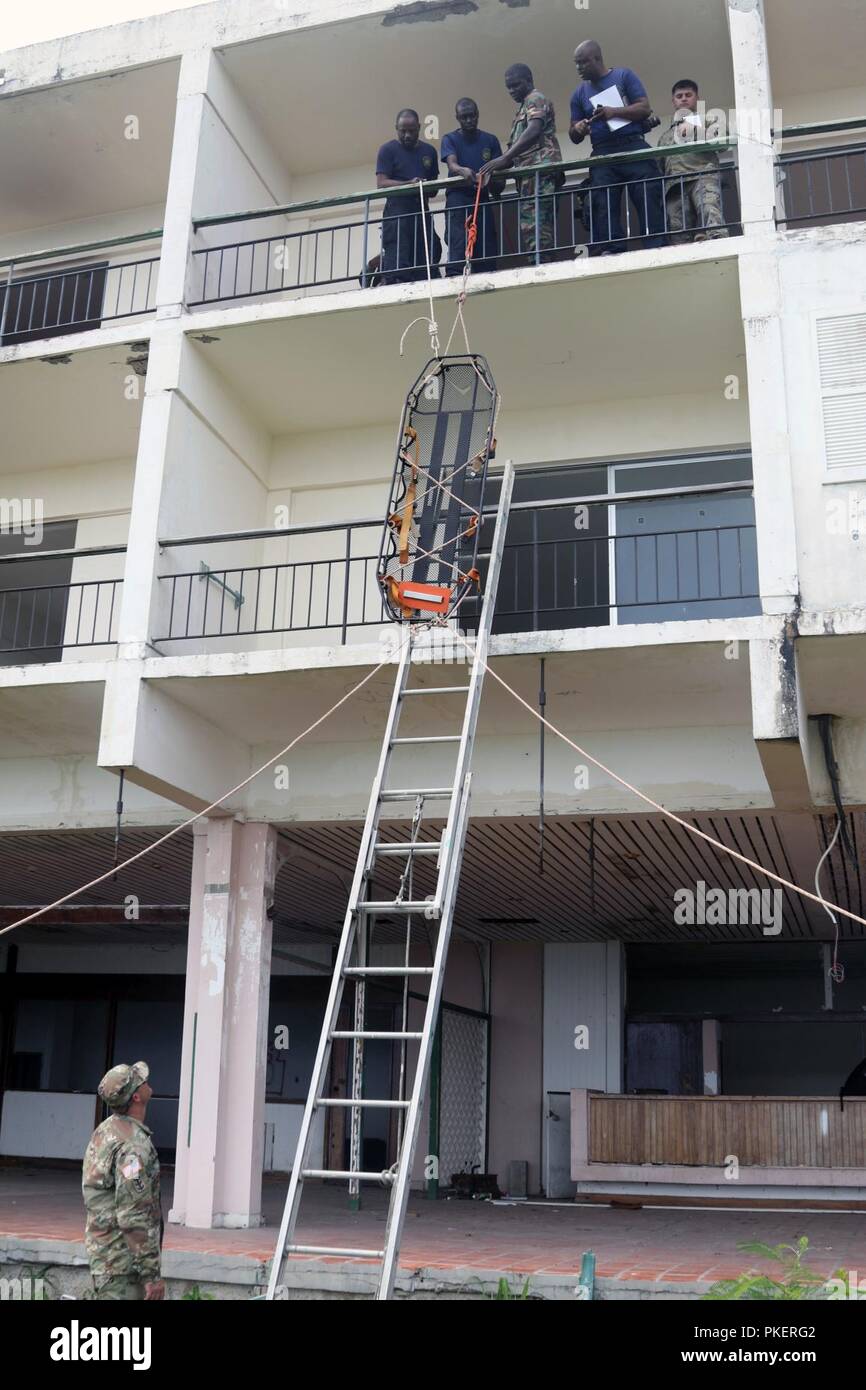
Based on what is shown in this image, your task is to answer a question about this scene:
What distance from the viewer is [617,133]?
33.0 ft

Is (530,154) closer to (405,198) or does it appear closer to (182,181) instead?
(405,198)

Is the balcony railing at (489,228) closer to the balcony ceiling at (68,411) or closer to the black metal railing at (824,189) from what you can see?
→ the black metal railing at (824,189)

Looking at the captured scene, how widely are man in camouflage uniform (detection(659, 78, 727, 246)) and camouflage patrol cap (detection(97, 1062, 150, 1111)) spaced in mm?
7133

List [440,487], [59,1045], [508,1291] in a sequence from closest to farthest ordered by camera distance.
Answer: [508,1291], [440,487], [59,1045]

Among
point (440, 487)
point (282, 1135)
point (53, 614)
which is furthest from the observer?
point (282, 1135)

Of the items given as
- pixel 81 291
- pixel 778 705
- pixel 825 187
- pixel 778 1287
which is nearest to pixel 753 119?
pixel 825 187

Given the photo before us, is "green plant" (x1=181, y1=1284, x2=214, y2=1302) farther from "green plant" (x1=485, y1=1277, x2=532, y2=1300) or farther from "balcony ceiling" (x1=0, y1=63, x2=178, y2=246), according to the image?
"balcony ceiling" (x1=0, y1=63, x2=178, y2=246)

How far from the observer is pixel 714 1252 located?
348 inches

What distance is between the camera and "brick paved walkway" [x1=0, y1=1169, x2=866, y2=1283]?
7.88 metres

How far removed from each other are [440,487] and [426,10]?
465cm

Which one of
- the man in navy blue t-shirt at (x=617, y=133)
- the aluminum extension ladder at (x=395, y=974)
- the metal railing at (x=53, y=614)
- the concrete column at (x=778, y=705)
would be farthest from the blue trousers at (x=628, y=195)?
the metal railing at (x=53, y=614)

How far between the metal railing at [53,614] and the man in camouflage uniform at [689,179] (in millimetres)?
5488

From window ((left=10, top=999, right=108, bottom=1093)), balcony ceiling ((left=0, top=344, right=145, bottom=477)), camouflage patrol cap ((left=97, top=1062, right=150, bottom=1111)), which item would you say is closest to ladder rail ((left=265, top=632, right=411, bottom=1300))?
camouflage patrol cap ((left=97, top=1062, right=150, bottom=1111))
